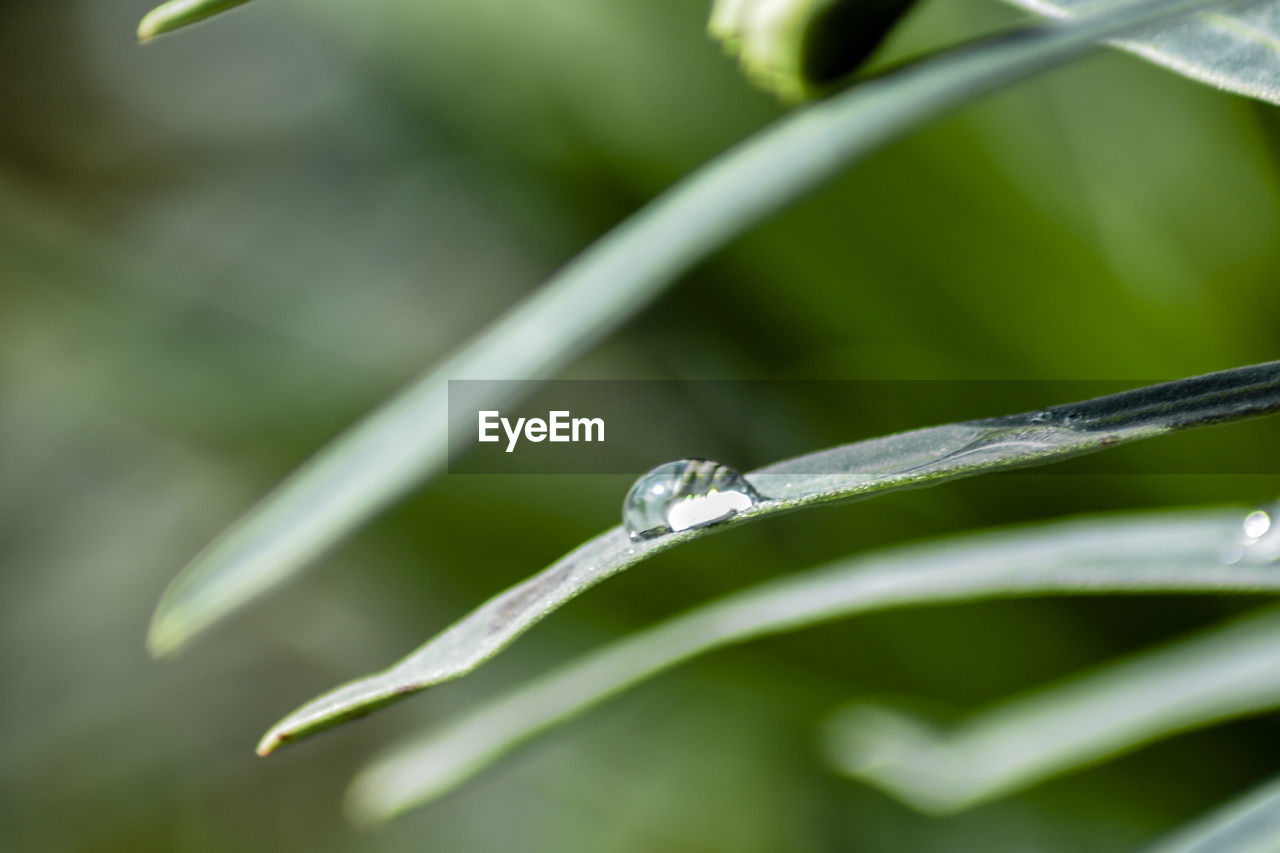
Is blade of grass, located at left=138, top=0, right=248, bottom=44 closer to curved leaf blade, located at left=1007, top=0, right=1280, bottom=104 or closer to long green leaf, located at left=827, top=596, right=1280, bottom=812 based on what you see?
curved leaf blade, located at left=1007, top=0, right=1280, bottom=104

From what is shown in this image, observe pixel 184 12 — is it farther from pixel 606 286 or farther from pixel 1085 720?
pixel 1085 720

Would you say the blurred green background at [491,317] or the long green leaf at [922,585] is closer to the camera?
the long green leaf at [922,585]

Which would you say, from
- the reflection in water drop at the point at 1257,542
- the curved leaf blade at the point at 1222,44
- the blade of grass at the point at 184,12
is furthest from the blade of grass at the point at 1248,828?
the blade of grass at the point at 184,12

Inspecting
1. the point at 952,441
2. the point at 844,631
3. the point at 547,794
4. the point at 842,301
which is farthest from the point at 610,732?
the point at 952,441

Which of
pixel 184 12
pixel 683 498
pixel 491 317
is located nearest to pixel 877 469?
pixel 683 498

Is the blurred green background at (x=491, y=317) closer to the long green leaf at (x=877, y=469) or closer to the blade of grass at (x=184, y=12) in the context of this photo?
the long green leaf at (x=877, y=469)

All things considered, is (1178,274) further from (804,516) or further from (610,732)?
(610,732)
